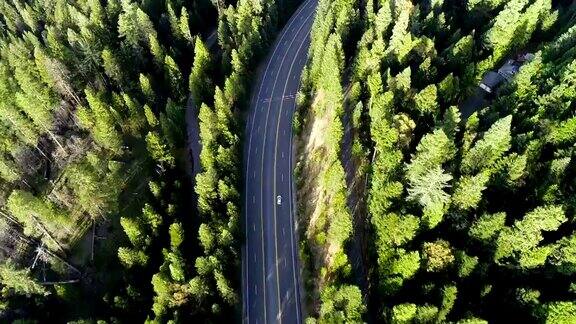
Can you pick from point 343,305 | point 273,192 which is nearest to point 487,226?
point 343,305

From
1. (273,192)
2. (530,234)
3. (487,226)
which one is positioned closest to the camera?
(530,234)

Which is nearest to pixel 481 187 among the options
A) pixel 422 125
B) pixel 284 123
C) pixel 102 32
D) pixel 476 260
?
pixel 476 260

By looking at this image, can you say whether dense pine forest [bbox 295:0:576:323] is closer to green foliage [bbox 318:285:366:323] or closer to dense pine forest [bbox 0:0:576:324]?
green foliage [bbox 318:285:366:323]

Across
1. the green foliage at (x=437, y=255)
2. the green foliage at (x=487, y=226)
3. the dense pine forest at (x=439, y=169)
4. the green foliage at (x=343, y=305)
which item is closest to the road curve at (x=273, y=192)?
the dense pine forest at (x=439, y=169)

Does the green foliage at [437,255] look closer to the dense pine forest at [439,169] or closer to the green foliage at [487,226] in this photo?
the dense pine forest at [439,169]

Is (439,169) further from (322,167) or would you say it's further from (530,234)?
(322,167)

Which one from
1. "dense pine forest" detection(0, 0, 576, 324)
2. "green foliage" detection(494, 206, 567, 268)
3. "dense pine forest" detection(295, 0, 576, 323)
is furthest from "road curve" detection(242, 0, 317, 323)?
"green foliage" detection(494, 206, 567, 268)

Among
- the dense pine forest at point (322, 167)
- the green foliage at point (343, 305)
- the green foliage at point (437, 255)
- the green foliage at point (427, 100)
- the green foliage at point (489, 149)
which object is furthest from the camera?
the green foliage at point (427, 100)
